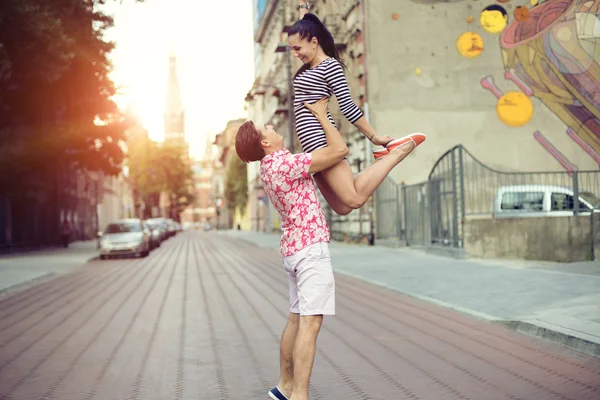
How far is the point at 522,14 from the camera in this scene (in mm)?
28312

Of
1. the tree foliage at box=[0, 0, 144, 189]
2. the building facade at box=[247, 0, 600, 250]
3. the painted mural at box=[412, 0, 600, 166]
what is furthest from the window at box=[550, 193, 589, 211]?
the tree foliage at box=[0, 0, 144, 189]

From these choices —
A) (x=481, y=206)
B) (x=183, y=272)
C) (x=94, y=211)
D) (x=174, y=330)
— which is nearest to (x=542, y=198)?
(x=481, y=206)

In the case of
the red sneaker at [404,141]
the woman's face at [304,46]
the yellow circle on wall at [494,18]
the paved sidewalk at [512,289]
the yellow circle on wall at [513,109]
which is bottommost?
the paved sidewalk at [512,289]

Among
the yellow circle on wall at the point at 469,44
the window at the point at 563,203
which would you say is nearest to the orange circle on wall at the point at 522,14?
the yellow circle on wall at the point at 469,44

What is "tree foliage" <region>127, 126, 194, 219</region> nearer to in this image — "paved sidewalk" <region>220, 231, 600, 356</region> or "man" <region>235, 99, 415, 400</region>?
"paved sidewalk" <region>220, 231, 600, 356</region>

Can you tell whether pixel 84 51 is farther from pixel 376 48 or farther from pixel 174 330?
pixel 174 330

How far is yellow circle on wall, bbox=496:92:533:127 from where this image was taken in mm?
28562

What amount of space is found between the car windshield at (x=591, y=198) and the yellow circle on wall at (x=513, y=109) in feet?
40.8

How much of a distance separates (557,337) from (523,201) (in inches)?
421

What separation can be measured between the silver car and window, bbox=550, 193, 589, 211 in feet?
52.9

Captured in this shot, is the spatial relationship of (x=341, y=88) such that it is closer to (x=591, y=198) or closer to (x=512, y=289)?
(x=512, y=289)

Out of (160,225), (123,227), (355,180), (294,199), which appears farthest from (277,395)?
(160,225)

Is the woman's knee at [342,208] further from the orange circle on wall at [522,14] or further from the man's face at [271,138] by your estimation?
the orange circle on wall at [522,14]

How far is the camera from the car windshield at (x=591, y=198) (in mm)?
16406
